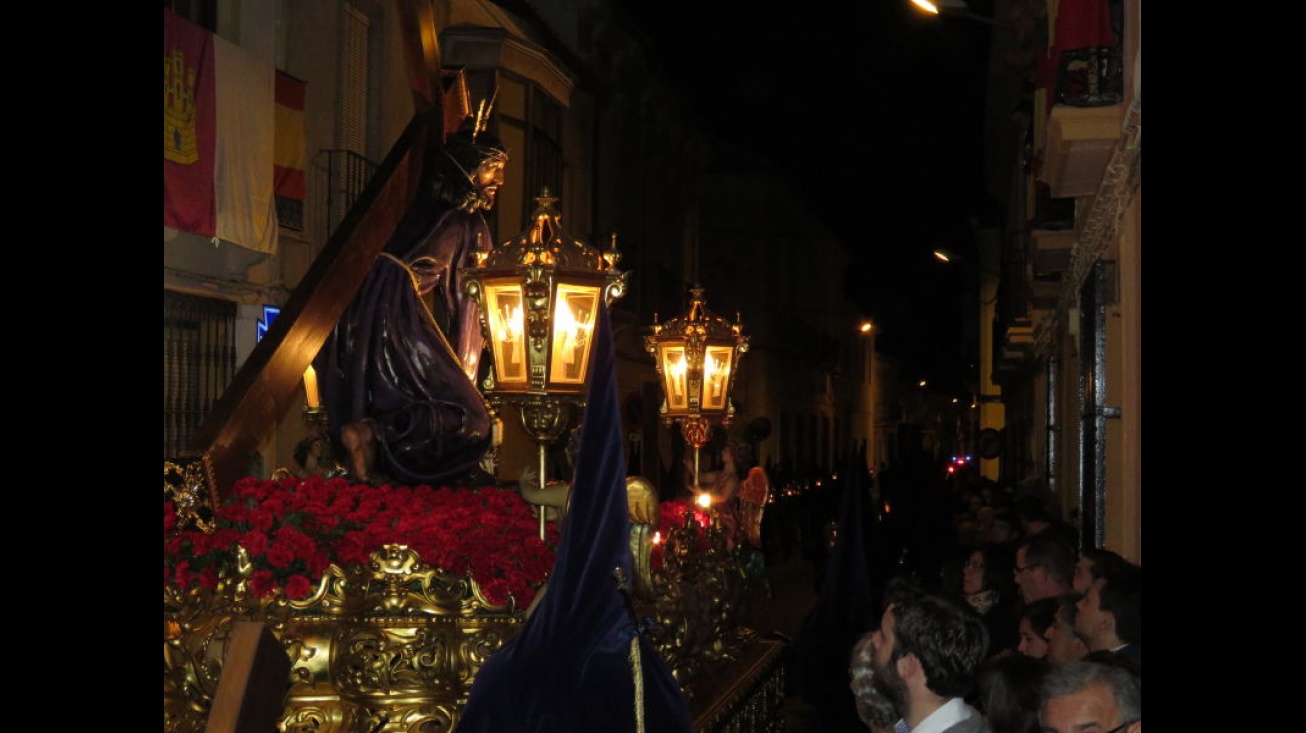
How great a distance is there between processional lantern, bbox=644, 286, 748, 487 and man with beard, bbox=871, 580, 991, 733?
20.0 ft

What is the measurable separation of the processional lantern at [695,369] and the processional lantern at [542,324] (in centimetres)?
351

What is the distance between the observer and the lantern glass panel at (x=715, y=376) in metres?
10.1

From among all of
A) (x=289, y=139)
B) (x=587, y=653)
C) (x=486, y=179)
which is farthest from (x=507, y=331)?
(x=289, y=139)

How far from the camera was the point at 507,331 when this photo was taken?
254 inches

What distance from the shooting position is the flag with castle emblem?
1030 centimetres

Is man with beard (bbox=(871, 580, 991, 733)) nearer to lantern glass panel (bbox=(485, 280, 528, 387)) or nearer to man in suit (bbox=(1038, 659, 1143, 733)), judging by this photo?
man in suit (bbox=(1038, 659, 1143, 733))

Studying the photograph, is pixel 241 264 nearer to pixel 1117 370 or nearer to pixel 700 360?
pixel 700 360

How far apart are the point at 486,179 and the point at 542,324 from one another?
145 centimetres

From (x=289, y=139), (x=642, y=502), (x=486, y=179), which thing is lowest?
(x=642, y=502)

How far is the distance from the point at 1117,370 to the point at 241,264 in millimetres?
6635

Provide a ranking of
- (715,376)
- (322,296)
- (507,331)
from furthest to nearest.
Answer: (715,376), (322,296), (507,331)

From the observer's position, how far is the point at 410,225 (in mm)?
7477

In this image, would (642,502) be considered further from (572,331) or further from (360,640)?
(360,640)
